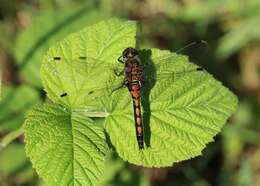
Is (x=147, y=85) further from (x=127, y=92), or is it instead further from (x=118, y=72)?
(x=118, y=72)

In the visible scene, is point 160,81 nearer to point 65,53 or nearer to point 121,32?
point 121,32

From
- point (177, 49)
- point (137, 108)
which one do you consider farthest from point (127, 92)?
point (177, 49)

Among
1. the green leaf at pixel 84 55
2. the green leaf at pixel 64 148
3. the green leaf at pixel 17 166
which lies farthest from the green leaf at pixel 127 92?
the green leaf at pixel 17 166

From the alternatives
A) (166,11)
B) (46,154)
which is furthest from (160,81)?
(166,11)

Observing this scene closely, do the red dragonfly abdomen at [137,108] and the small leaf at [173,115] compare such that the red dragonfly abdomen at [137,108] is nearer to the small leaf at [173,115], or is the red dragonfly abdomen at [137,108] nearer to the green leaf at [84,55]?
the small leaf at [173,115]

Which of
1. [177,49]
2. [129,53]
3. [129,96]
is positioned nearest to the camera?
[129,96]

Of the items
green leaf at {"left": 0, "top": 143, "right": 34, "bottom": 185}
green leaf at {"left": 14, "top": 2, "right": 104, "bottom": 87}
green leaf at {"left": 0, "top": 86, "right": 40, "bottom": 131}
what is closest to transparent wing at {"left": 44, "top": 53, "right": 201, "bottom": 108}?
green leaf at {"left": 0, "top": 86, "right": 40, "bottom": 131}
